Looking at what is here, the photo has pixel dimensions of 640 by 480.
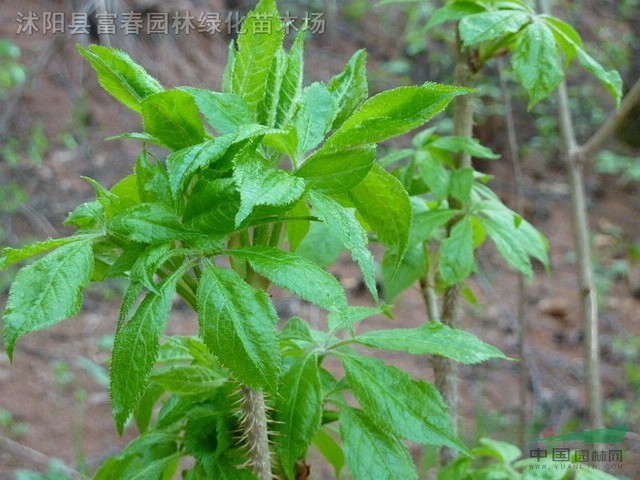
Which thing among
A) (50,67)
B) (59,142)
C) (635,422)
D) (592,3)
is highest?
(592,3)

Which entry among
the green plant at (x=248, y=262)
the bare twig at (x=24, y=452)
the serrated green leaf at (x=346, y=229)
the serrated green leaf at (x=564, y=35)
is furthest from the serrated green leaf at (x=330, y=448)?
the bare twig at (x=24, y=452)

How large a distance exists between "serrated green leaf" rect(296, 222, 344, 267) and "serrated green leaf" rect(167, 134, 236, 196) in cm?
47

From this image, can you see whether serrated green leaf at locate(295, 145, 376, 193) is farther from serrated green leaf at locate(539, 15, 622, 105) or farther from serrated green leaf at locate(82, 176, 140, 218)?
serrated green leaf at locate(539, 15, 622, 105)

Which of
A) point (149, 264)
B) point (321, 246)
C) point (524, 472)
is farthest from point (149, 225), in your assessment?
point (524, 472)

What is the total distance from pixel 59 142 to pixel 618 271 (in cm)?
319

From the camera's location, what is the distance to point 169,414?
0.92 metres

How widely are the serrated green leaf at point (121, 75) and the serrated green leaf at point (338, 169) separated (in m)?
0.20

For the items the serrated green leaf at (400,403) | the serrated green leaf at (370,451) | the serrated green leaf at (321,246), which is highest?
the serrated green leaf at (321,246)

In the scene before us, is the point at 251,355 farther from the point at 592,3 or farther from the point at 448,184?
the point at 592,3

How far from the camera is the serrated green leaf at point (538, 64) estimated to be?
112cm

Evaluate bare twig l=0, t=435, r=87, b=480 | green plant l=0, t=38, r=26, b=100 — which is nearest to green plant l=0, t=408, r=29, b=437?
bare twig l=0, t=435, r=87, b=480

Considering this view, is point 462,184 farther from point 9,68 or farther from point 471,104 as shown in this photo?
point 9,68

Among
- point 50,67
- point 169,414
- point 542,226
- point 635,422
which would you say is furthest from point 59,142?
point 169,414

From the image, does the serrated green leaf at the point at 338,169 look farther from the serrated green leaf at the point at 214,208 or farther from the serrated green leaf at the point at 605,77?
the serrated green leaf at the point at 605,77
